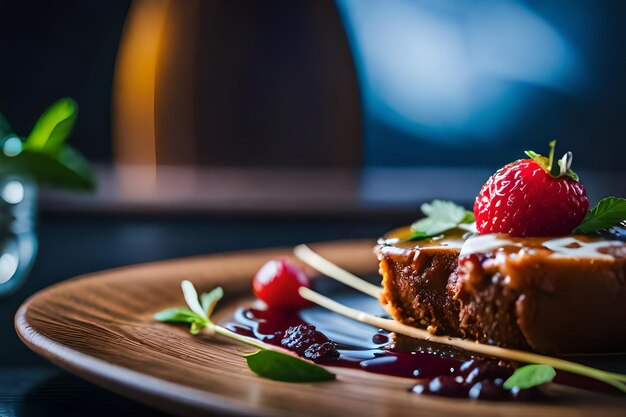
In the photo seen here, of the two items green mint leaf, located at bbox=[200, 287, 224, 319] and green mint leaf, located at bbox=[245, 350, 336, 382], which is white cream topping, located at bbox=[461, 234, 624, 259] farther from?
green mint leaf, located at bbox=[200, 287, 224, 319]

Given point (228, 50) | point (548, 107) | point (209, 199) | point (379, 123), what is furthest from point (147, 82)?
point (548, 107)

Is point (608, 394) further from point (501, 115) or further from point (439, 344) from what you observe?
point (501, 115)

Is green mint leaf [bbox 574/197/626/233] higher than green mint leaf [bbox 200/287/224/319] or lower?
higher

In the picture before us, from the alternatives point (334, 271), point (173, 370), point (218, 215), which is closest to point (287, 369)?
point (173, 370)

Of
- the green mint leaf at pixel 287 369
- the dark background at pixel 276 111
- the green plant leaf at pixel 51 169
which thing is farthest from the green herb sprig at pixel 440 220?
the dark background at pixel 276 111

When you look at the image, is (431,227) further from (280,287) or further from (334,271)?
(334,271)

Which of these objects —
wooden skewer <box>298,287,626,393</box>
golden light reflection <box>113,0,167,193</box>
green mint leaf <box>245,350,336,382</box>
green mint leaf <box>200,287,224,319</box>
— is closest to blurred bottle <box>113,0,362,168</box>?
golden light reflection <box>113,0,167,193</box>
